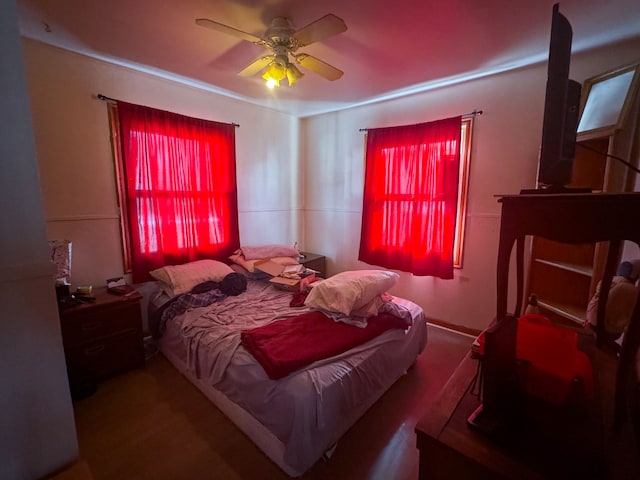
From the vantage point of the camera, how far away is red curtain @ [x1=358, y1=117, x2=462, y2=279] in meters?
2.89

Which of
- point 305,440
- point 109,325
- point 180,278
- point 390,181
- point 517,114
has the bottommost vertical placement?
point 305,440

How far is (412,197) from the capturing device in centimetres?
312

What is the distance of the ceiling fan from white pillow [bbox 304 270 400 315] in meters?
1.52

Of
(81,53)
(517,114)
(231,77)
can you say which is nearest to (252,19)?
(231,77)

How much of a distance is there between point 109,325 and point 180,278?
1.99 feet

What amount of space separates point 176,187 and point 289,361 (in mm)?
2169

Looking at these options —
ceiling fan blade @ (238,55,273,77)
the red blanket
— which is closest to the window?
the red blanket

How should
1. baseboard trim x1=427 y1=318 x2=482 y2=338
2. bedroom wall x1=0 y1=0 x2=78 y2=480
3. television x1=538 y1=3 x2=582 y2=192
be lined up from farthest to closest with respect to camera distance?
baseboard trim x1=427 y1=318 x2=482 y2=338, bedroom wall x1=0 y1=0 x2=78 y2=480, television x1=538 y1=3 x2=582 y2=192

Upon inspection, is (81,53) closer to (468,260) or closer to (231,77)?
(231,77)

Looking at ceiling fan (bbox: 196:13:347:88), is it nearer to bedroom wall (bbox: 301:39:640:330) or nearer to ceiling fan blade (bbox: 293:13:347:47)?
ceiling fan blade (bbox: 293:13:347:47)

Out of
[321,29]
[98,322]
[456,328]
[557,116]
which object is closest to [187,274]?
[98,322]

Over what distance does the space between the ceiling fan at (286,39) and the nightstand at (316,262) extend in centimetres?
219

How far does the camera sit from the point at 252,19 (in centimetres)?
177

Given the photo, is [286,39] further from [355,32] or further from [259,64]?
[355,32]
